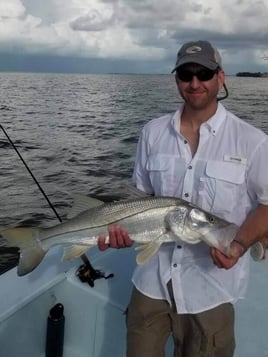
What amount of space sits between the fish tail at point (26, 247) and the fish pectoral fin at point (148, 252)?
0.76m

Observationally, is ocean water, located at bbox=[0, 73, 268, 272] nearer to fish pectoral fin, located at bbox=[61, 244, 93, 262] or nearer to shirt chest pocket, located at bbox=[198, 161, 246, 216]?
fish pectoral fin, located at bbox=[61, 244, 93, 262]

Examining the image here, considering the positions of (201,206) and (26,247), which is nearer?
(201,206)

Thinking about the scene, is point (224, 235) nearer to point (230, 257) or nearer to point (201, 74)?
point (230, 257)

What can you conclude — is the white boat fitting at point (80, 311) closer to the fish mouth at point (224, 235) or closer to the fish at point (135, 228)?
the fish at point (135, 228)

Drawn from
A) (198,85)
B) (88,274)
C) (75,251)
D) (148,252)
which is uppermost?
(198,85)

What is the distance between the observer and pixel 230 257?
268cm

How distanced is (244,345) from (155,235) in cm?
142

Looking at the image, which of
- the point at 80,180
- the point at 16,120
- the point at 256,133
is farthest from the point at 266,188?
the point at 16,120

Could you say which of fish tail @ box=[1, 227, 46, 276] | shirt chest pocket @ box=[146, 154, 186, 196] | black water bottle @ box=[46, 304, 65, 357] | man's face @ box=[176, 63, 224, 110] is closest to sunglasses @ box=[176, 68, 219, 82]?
man's face @ box=[176, 63, 224, 110]

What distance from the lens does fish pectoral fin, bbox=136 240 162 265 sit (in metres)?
2.83

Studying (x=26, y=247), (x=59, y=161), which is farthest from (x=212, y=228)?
(x=59, y=161)

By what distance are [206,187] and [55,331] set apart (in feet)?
6.59

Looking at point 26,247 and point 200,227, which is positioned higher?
point 200,227

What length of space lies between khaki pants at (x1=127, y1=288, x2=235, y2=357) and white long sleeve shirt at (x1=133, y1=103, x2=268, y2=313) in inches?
3.4
